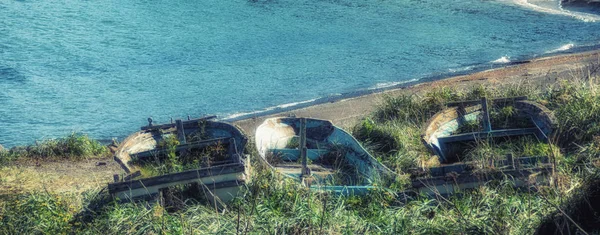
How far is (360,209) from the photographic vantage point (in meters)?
10.4

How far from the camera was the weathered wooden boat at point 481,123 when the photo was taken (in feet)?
41.0

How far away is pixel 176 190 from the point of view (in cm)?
1077

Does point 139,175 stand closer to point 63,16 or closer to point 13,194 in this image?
point 13,194

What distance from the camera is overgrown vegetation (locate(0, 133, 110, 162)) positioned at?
15.9m

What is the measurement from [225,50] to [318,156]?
48.9 ft

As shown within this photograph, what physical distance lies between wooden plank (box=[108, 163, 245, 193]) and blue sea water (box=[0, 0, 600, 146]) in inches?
371

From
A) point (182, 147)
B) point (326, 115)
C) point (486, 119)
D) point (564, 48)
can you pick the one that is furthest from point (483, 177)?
point (564, 48)

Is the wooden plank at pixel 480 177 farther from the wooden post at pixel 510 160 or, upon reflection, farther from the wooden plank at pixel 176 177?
the wooden plank at pixel 176 177

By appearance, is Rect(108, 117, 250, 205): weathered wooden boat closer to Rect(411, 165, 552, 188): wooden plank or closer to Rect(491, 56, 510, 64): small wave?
Rect(411, 165, 552, 188): wooden plank

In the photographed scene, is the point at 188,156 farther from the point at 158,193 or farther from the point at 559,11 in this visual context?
the point at 559,11

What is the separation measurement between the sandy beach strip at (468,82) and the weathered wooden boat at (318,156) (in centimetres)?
375

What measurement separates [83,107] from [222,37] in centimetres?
847

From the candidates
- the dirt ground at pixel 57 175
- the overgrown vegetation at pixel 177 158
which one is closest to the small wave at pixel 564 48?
the dirt ground at pixel 57 175

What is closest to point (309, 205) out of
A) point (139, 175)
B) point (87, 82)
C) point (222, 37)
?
point (139, 175)
